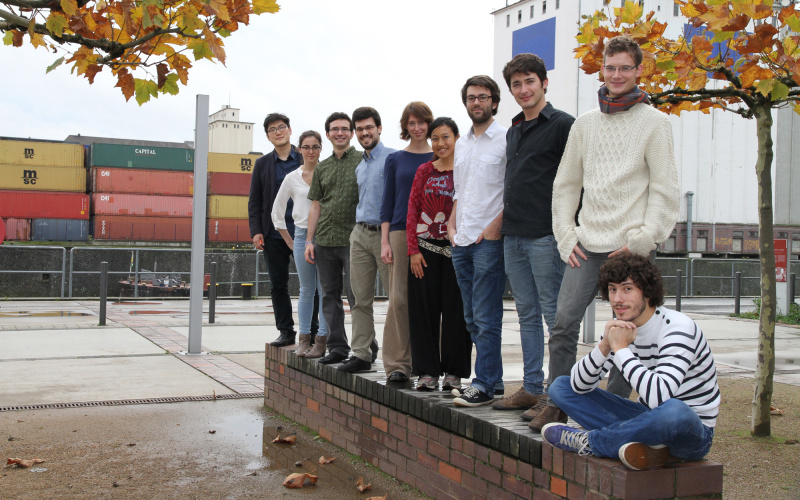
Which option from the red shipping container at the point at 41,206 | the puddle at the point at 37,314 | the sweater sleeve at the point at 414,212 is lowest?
the puddle at the point at 37,314

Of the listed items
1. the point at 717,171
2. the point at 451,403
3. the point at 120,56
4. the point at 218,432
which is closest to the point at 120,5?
the point at 120,56

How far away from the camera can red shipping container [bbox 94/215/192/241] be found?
3256 cm

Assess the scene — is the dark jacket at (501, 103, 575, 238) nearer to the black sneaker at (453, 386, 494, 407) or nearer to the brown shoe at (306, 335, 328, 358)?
the black sneaker at (453, 386, 494, 407)

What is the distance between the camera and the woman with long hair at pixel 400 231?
466cm

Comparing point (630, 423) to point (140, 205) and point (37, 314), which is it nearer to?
point (37, 314)

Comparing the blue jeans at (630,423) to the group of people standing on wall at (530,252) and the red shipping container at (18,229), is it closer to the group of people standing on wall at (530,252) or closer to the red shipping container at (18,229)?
the group of people standing on wall at (530,252)

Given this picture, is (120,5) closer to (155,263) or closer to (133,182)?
(155,263)

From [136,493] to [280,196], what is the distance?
2733 mm

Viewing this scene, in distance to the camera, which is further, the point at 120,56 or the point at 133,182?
the point at 133,182

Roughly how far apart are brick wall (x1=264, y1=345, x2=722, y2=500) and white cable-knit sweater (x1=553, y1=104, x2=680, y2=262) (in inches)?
35.9

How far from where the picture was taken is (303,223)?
5973mm

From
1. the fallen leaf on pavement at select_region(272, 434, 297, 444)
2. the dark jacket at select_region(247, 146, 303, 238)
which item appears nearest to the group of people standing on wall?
the fallen leaf on pavement at select_region(272, 434, 297, 444)

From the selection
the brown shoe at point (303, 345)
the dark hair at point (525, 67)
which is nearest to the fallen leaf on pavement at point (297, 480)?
the brown shoe at point (303, 345)

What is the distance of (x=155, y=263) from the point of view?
2286 cm
